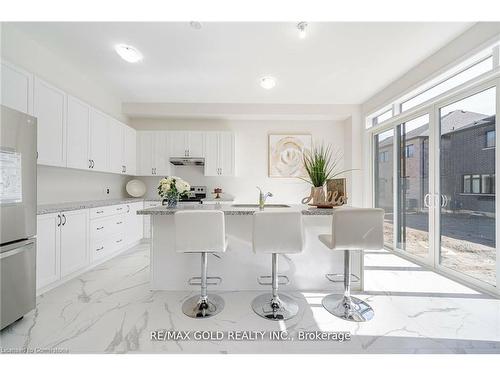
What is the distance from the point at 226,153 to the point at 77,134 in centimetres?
246

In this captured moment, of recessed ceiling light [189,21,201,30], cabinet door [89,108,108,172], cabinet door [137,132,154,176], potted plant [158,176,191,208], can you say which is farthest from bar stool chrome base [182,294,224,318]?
cabinet door [137,132,154,176]

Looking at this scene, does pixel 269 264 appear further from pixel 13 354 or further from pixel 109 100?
pixel 109 100

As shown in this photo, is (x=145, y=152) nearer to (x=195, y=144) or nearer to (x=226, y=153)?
(x=195, y=144)

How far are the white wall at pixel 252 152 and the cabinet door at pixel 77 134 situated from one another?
174 centimetres

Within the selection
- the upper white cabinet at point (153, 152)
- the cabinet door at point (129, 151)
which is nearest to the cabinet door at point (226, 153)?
the upper white cabinet at point (153, 152)

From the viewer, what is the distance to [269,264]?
238 cm

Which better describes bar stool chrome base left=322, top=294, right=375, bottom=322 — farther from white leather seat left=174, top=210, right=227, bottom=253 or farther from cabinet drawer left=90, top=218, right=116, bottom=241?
cabinet drawer left=90, top=218, right=116, bottom=241

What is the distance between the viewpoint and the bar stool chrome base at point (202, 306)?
195 cm

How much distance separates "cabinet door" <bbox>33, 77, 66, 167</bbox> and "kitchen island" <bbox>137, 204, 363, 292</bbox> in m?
1.50

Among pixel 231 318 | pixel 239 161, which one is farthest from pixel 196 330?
pixel 239 161

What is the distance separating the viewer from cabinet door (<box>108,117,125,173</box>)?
372cm

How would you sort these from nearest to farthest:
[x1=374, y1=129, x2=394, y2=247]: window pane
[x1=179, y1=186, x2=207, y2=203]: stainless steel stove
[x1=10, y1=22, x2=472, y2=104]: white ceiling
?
[x1=10, y1=22, x2=472, y2=104]: white ceiling < [x1=374, y1=129, x2=394, y2=247]: window pane < [x1=179, y1=186, x2=207, y2=203]: stainless steel stove

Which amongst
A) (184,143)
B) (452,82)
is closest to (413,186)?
(452,82)

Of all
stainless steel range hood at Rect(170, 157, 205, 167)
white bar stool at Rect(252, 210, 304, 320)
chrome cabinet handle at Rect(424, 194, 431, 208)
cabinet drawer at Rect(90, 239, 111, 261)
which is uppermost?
stainless steel range hood at Rect(170, 157, 205, 167)
